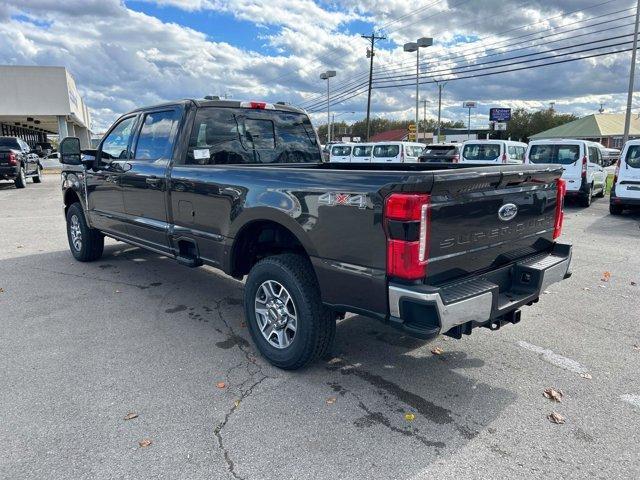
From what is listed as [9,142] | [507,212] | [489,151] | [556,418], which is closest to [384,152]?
[489,151]

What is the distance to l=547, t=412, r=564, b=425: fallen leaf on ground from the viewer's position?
9.89 ft

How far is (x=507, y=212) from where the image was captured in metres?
3.30

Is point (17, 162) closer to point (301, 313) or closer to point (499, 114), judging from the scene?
point (301, 313)

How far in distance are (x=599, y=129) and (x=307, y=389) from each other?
63.0 m

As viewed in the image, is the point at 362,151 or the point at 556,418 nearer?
the point at 556,418

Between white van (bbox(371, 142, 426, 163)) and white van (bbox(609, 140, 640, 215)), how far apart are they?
34.7 ft

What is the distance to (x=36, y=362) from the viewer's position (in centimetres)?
389

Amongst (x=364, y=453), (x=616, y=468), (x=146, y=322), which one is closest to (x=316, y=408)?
(x=364, y=453)

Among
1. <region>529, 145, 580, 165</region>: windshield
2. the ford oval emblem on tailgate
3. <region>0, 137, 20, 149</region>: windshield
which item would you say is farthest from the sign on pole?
the ford oval emblem on tailgate

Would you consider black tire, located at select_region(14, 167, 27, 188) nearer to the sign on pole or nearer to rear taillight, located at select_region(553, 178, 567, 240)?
rear taillight, located at select_region(553, 178, 567, 240)

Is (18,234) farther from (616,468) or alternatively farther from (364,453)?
(616,468)

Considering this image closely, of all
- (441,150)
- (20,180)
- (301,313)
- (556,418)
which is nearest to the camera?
(556,418)

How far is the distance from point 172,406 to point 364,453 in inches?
51.9

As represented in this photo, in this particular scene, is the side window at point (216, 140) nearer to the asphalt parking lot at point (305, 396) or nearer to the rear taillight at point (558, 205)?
the asphalt parking lot at point (305, 396)
